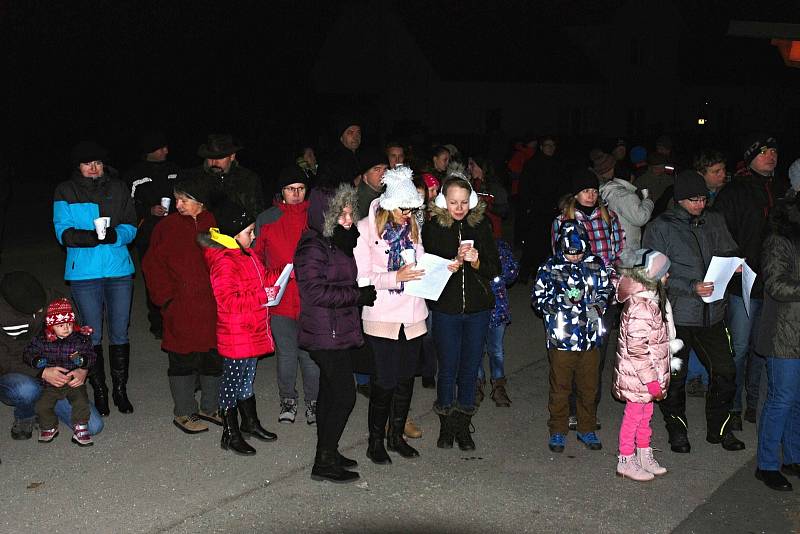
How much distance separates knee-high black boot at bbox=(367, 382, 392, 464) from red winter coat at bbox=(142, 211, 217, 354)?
53.0 inches

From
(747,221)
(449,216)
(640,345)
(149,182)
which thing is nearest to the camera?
(640,345)

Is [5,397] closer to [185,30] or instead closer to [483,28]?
[185,30]

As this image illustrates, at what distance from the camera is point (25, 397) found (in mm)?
6598

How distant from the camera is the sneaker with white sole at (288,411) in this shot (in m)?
7.22

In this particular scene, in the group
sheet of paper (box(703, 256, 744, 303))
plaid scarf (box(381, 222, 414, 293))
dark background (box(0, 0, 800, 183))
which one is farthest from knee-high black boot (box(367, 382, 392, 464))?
dark background (box(0, 0, 800, 183))

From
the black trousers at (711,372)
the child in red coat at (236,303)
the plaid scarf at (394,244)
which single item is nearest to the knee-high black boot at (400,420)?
the plaid scarf at (394,244)

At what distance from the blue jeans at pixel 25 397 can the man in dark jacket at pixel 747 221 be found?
4913mm

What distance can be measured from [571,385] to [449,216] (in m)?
1.57

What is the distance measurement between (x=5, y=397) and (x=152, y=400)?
1.39 m

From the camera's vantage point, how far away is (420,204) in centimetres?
623

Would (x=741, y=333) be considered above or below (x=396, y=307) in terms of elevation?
below

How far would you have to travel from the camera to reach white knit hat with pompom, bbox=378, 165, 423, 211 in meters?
6.13

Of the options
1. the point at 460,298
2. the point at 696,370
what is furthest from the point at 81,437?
the point at 696,370

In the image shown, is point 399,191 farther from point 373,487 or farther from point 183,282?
point 373,487
